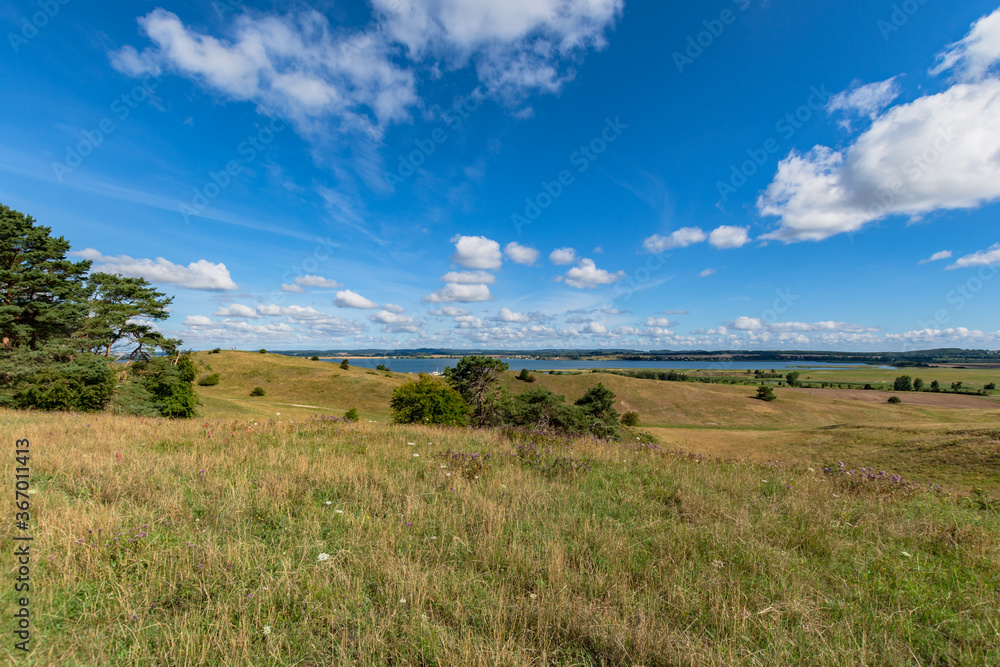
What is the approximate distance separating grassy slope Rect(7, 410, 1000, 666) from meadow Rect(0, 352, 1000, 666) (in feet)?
0.07

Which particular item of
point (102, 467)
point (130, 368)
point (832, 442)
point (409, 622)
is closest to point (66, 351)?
point (130, 368)

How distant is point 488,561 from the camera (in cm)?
351

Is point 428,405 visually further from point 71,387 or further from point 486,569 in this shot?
point 486,569

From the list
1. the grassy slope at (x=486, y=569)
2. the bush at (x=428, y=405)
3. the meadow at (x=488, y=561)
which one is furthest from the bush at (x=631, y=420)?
the grassy slope at (x=486, y=569)

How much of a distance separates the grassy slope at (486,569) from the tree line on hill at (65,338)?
2829 cm

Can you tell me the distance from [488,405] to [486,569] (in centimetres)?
3375

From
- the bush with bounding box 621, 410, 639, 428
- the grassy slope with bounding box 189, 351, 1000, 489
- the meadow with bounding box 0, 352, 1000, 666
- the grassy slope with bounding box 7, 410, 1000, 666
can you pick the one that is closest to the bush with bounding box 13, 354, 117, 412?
the grassy slope with bounding box 189, 351, 1000, 489

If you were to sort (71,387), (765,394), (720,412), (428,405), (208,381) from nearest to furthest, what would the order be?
(71,387) → (428,405) → (208,381) → (720,412) → (765,394)

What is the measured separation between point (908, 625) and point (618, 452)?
231 inches

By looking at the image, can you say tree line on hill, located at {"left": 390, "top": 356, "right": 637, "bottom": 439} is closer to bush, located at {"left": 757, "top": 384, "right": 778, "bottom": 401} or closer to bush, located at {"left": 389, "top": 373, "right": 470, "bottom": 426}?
bush, located at {"left": 389, "top": 373, "right": 470, "bottom": 426}

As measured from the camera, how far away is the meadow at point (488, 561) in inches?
95.1

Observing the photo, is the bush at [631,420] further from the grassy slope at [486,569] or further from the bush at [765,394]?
the grassy slope at [486,569]

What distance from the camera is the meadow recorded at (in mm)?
2416

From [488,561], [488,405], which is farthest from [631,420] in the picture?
[488,561]
